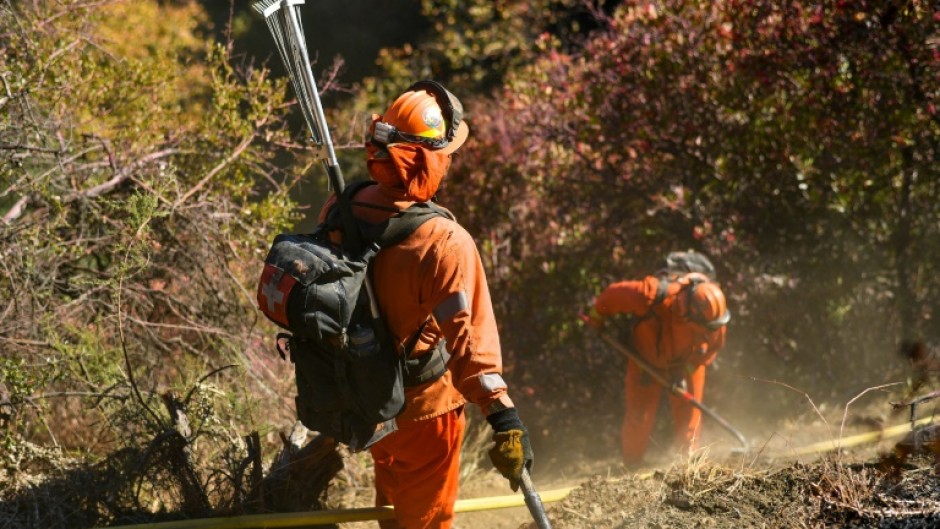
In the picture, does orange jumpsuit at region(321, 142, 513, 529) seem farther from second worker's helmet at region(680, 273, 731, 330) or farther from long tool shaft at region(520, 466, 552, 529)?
second worker's helmet at region(680, 273, 731, 330)

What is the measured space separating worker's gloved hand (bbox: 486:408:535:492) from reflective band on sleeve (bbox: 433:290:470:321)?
383 mm

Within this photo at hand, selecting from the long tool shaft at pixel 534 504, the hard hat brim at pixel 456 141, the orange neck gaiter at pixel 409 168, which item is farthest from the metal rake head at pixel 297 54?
the long tool shaft at pixel 534 504

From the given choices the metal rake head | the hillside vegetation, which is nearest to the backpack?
the metal rake head

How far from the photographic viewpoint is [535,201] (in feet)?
25.0

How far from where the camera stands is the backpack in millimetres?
3381

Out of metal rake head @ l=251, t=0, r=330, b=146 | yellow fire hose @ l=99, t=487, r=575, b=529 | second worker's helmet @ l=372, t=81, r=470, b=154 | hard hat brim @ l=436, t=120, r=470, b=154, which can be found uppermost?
metal rake head @ l=251, t=0, r=330, b=146

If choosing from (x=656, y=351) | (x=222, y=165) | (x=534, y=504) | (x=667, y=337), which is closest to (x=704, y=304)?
(x=667, y=337)

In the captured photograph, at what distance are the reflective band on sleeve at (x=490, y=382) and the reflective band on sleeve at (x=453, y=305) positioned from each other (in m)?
0.24

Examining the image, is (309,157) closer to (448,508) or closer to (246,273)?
(246,273)

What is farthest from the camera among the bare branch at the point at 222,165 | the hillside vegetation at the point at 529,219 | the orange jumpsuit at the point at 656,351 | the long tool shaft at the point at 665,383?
the long tool shaft at the point at 665,383

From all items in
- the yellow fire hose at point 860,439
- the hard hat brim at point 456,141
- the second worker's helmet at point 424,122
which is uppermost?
the second worker's helmet at point 424,122

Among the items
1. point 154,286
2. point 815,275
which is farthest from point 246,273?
point 815,275

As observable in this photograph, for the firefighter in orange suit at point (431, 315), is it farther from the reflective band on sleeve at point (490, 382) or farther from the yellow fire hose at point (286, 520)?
the yellow fire hose at point (286, 520)

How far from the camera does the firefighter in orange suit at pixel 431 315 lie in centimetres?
346
